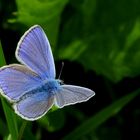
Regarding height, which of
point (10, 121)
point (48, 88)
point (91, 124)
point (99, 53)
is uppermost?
point (48, 88)

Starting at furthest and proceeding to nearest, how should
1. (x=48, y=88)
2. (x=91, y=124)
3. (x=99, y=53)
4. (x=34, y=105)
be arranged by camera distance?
(x=99, y=53) → (x=91, y=124) → (x=48, y=88) → (x=34, y=105)

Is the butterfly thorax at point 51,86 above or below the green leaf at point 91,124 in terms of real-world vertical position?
above

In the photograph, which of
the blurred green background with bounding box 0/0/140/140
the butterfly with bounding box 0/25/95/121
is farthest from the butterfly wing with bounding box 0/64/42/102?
the blurred green background with bounding box 0/0/140/140

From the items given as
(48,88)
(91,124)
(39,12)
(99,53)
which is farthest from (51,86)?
(99,53)

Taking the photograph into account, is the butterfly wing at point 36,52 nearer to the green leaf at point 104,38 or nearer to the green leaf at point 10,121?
the green leaf at point 10,121

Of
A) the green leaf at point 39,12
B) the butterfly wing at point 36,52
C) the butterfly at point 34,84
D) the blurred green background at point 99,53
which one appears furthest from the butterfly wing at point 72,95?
the blurred green background at point 99,53

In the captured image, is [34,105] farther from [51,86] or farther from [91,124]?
[91,124]
